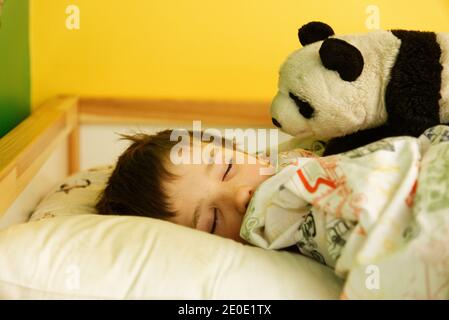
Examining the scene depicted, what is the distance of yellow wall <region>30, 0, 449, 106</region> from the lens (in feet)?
4.94

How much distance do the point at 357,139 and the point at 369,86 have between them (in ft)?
0.38

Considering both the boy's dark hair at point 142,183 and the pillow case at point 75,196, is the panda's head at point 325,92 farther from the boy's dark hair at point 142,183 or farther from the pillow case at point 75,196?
the pillow case at point 75,196

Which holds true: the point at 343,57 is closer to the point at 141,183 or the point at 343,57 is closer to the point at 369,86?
the point at 369,86

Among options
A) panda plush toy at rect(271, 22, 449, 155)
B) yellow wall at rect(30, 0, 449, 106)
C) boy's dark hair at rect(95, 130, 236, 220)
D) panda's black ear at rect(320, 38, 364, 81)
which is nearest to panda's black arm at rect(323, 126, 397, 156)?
panda plush toy at rect(271, 22, 449, 155)

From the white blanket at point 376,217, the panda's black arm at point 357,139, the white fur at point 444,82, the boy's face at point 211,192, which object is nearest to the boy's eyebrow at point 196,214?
the boy's face at point 211,192

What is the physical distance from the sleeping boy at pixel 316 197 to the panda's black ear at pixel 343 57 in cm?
16

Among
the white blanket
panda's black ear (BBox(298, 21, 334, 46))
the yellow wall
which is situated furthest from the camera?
the yellow wall

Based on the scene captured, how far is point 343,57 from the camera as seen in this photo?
2.77ft

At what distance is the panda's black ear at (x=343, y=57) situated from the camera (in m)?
0.84

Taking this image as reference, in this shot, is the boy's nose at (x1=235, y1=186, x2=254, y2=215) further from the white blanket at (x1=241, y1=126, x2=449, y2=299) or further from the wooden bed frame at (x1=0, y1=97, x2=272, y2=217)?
the wooden bed frame at (x1=0, y1=97, x2=272, y2=217)

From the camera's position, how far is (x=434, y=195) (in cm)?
60

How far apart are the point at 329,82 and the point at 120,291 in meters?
0.46

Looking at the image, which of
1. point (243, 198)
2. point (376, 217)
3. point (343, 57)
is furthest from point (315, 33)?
point (376, 217)

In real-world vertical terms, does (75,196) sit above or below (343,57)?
below
